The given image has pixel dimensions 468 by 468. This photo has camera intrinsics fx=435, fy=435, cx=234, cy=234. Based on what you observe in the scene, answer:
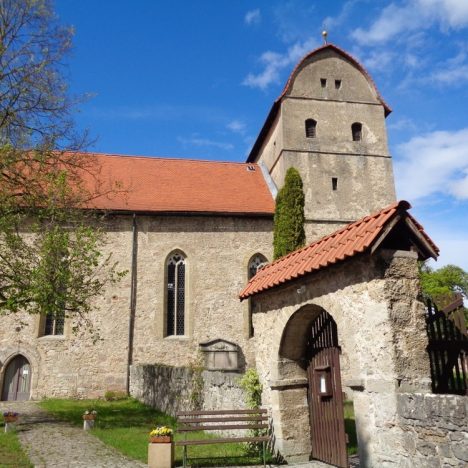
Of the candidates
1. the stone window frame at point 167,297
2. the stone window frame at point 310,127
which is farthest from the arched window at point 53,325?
the stone window frame at point 310,127

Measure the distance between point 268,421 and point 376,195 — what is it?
14255mm

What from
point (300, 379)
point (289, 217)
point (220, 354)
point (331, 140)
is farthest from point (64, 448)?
point (331, 140)

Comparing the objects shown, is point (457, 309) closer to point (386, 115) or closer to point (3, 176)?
point (3, 176)

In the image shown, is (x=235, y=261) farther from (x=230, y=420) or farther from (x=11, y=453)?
(x=11, y=453)

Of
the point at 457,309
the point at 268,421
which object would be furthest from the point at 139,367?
the point at 457,309

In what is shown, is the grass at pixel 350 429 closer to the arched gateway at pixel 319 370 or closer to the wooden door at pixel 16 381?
the arched gateway at pixel 319 370

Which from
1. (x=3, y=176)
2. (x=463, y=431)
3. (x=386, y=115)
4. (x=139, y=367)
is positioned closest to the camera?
(x=463, y=431)

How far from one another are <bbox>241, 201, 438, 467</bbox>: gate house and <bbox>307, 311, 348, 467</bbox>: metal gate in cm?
2

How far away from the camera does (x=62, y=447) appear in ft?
27.6

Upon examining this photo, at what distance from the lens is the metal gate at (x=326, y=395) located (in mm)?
6621

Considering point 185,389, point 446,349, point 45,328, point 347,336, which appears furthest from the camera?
point 45,328

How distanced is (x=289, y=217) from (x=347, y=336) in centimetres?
1183

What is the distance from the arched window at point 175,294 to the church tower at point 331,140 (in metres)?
5.60

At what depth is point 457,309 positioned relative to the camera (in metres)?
6.73
